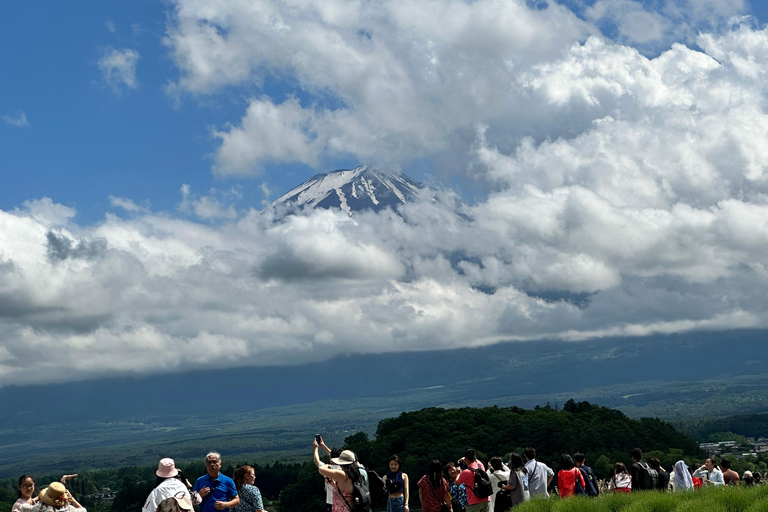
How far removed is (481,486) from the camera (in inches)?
612

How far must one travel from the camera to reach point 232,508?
12.1m

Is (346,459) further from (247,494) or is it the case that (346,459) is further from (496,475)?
(496,475)

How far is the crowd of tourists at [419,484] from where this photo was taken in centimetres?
1158

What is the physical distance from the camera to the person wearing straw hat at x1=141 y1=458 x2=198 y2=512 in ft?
36.1

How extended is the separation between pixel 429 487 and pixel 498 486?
1571 mm

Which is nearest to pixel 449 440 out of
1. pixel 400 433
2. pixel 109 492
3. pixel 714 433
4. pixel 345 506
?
pixel 400 433

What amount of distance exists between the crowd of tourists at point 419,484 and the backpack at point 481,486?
0.06 ft

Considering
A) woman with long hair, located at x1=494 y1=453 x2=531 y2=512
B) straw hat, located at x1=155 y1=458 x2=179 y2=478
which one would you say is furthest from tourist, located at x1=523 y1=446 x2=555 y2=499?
straw hat, located at x1=155 y1=458 x2=179 y2=478

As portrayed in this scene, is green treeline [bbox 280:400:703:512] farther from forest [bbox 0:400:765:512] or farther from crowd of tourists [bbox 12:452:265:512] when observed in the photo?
crowd of tourists [bbox 12:452:265:512]

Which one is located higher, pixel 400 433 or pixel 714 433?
pixel 400 433

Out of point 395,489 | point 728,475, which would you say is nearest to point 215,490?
point 395,489

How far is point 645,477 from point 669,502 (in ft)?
10.6

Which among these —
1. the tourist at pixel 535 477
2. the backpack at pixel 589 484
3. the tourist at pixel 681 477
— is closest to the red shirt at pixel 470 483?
the tourist at pixel 535 477

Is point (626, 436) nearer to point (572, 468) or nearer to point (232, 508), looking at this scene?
point (572, 468)
